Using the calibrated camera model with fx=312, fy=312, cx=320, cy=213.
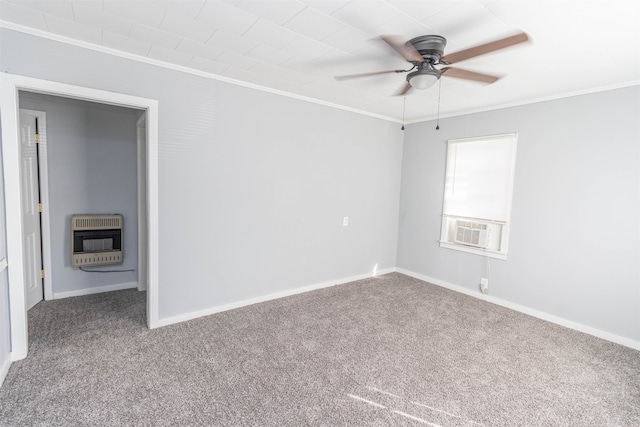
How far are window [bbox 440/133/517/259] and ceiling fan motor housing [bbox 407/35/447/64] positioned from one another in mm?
2152

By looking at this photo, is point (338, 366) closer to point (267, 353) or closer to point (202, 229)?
point (267, 353)

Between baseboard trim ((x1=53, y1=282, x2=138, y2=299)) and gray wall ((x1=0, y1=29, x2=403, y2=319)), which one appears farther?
baseboard trim ((x1=53, y1=282, x2=138, y2=299))

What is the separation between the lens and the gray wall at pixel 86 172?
11.4 feet

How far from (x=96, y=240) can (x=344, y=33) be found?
360cm

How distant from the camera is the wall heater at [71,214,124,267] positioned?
359 cm

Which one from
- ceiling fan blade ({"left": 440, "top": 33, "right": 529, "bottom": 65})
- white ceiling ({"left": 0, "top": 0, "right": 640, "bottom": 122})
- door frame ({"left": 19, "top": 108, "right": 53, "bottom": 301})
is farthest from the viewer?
door frame ({"left": 19, "top": 108, "right": 53, "bottom": 301})

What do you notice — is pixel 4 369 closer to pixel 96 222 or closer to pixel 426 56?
pixel 96 222

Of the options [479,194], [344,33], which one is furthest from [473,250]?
[344,33]

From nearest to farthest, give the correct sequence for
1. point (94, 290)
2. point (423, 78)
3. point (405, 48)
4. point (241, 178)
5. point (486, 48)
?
point (486, 48)
point (405, 48)
point (423, 78)
point (241, 178)
point (94, 290)

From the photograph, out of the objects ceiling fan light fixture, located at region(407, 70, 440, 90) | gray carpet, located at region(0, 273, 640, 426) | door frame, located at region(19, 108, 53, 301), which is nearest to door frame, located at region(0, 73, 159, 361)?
gray carpet, located at region(0, 273, 640, 426)

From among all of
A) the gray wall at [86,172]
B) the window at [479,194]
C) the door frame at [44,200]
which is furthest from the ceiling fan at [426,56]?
the door frame at [44,200]

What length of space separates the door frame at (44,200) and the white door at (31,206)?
1.4 inches

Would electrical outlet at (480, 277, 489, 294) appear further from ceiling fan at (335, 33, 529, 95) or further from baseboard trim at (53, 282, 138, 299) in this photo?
baseboard trim at (53, 282, 138, 299)

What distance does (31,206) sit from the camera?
3.30 meters
